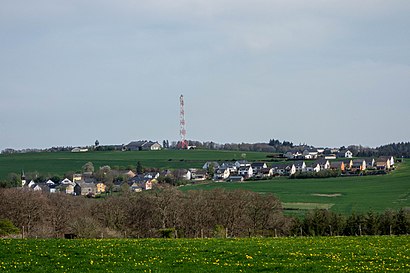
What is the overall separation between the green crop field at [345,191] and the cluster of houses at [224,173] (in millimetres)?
8682

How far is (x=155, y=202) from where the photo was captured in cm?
5712

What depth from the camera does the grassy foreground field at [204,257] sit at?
63.0 feet

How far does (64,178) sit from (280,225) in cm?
6900

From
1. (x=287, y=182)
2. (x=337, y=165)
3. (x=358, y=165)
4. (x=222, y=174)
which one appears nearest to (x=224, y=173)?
(x=222, y=174)

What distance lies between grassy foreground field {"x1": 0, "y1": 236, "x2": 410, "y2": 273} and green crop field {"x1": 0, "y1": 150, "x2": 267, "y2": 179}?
94518 mm

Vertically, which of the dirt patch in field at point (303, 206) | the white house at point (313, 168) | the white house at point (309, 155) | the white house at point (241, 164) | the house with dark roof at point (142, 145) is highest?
the house with dark roof at point (142, 145)

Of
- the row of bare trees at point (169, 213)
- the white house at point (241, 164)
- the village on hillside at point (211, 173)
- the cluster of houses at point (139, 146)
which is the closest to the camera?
the row of bare trees at point (169, 213)

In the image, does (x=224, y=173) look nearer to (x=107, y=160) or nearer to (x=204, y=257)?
(x=107, y=160)

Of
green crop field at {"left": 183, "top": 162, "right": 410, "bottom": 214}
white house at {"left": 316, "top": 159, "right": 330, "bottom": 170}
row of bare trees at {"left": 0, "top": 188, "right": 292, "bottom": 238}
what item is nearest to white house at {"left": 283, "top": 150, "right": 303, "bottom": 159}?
white house at {"left": 316, "top": 159, "right": 330, "bottom": 170}

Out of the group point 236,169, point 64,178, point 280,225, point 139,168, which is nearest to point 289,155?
point 236,169

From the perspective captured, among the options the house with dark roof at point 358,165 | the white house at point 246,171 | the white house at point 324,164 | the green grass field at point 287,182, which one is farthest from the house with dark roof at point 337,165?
the white house at point 246,171

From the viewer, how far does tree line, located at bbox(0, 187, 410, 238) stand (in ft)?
173

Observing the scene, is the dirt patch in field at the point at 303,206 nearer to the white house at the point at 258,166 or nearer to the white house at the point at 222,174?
the white house at the point at 222,174

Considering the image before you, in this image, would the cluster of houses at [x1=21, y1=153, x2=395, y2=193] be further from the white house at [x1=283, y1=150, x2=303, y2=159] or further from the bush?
the bush
